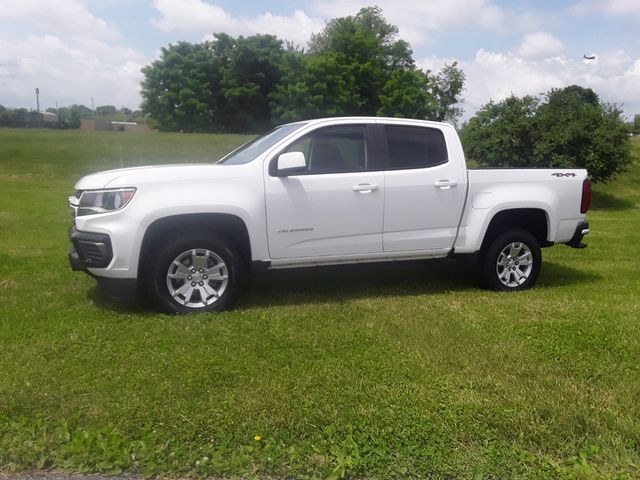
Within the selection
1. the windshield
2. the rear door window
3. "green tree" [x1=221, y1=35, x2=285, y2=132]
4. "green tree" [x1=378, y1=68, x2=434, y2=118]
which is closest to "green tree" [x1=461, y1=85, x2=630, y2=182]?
the rear door window

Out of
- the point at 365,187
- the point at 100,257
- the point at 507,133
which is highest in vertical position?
the point at 507,133

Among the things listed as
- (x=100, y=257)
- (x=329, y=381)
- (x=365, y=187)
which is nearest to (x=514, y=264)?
(x=365, y=187)

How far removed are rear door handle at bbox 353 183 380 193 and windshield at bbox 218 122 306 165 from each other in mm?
836

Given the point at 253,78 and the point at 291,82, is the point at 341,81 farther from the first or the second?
the point at 253,78

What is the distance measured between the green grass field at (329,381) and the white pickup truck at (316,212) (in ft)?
1.14

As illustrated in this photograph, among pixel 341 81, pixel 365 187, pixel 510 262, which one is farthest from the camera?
pixel 341 81

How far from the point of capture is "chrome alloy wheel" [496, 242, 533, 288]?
658 centimetres

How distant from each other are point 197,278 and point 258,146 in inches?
60.5

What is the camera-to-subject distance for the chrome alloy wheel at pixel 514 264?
6.58 m

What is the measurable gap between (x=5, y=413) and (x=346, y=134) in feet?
12.6

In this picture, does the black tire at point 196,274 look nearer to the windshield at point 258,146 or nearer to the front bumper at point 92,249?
the front bumper at point 92,249

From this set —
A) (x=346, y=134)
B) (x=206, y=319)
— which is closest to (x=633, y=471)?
(x=206, y=319)

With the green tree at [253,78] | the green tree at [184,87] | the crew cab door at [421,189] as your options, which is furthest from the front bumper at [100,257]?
the green tree at [184,87]

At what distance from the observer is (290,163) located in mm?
5430
